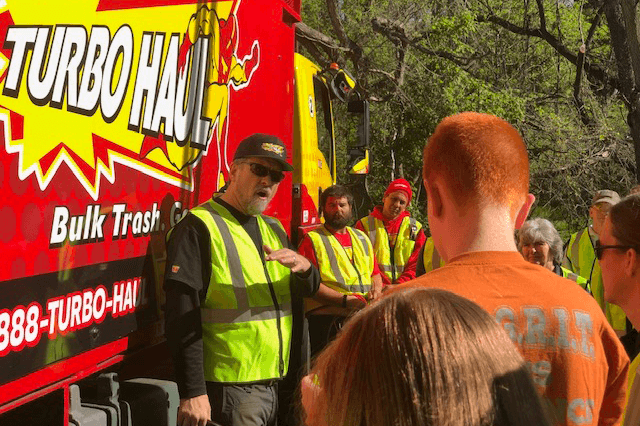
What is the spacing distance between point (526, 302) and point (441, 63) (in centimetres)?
1494

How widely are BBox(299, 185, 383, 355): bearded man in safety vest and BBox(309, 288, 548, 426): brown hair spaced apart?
14.6 ft

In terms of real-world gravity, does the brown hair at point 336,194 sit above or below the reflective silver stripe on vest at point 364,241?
above

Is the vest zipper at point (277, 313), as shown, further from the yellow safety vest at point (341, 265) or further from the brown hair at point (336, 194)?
the brown hair at point (336, 194)

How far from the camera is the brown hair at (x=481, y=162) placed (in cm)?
184

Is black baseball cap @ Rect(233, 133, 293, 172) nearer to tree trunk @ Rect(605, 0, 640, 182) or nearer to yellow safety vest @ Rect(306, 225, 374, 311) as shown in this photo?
yellow safety vest @ Rect(306, 225, 374, 311)

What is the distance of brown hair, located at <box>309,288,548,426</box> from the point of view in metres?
1.16

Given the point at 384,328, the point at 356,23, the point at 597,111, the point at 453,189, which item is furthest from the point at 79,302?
the point at 356,23

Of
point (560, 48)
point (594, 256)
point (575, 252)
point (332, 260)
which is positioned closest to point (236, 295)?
point (332, 260)

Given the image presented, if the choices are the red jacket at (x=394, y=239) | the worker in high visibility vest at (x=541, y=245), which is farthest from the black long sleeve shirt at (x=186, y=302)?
the red jacket at (x=394, y=239)

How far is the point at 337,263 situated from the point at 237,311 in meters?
2.28

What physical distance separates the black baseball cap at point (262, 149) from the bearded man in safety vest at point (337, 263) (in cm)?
194

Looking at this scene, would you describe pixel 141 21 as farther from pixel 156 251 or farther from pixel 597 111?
pixel 597 111

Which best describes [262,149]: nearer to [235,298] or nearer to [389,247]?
[235,298]

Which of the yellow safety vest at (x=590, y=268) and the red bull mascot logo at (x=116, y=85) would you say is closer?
the red bull mascot logo at (x=116, y=85)
